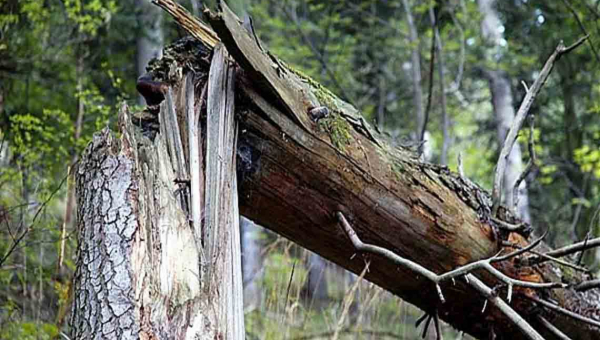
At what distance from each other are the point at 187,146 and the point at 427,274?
0.84 metres

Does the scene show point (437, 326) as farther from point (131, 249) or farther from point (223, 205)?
point (131, 249)

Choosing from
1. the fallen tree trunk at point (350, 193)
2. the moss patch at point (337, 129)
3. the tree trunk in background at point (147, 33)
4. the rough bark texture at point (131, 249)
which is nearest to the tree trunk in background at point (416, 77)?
the tree trunk in background at point (147, 33)

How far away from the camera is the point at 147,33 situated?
18.0 feet

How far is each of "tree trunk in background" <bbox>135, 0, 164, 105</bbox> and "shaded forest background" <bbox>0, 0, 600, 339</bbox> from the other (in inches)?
0.5

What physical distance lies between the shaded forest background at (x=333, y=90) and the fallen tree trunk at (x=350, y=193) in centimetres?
28

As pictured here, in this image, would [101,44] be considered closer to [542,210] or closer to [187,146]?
[187,146]

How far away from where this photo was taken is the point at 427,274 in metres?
1.91

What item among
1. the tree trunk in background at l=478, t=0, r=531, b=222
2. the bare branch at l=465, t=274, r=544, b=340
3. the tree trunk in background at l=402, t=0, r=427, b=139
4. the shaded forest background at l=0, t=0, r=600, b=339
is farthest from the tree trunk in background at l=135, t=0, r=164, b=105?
the bare branch at l=465, t=274, r=544, b=340

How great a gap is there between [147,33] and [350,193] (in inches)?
159

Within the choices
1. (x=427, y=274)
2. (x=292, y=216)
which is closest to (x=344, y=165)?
(x=292, y=216)

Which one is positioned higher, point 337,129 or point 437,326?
point 337,129

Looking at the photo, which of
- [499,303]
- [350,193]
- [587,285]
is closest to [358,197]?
[350,193]

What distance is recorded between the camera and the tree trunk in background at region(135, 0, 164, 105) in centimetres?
545

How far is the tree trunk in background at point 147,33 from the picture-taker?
17.9 feet
